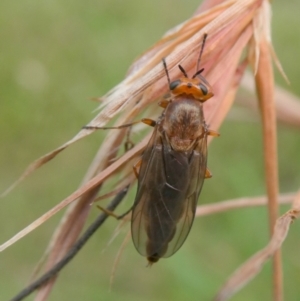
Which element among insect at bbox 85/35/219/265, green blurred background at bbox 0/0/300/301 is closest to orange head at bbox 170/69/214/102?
insect at bbox 85/35/219/265

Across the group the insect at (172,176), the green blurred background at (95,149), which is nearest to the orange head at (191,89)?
the insect at (172,176)

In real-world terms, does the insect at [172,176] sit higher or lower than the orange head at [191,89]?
lower

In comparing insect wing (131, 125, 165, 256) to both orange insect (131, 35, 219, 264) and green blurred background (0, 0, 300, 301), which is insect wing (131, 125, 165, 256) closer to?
orange insect (131, 35, 219, 264)

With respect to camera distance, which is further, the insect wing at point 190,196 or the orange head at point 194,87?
the insect wing at point 190,196

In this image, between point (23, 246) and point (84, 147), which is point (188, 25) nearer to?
point (23, 246)

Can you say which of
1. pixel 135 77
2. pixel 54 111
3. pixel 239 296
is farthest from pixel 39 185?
pixel 135 77

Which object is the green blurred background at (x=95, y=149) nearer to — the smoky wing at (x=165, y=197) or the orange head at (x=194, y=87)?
the smoky wing at (x=165, y=197)

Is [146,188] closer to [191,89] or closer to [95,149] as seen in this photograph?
[191,89]

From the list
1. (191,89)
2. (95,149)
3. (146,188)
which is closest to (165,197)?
(146,188)
